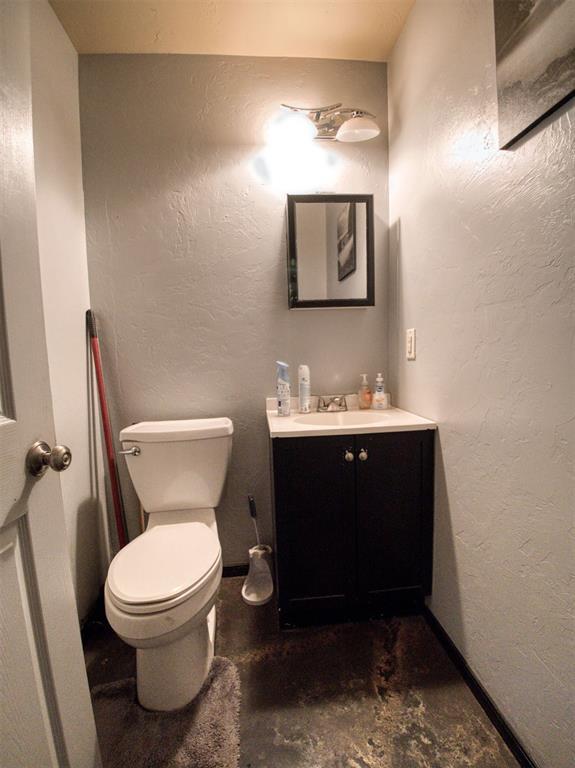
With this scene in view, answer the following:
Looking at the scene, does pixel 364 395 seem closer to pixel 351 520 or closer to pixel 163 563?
pixel 351 520

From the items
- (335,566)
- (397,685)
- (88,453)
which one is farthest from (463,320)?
(88,453)

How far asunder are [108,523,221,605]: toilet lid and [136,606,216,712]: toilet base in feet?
0.64

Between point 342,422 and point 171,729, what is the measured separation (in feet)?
→ 3.77

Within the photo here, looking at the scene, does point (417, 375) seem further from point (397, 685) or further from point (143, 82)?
point (143, 82)

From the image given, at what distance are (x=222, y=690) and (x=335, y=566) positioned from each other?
52 centimetres

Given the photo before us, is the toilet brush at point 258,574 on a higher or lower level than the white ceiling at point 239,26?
lower

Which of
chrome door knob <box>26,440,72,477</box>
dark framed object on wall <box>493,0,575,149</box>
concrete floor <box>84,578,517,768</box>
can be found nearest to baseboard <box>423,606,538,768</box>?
concrete floor <box>84,578,517,768</box>

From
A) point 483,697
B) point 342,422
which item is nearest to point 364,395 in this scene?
point 342,422

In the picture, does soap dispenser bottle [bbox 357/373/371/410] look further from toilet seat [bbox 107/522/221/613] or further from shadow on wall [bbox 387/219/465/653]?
toilet seat [bbox 107/522/221/613]

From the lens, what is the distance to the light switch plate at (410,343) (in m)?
1.35

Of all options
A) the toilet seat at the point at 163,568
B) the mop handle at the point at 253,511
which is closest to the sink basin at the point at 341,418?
the mop handle at the point at 253,511

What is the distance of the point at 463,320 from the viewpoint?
→ 3.32 feet

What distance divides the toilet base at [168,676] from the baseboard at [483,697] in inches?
33.4

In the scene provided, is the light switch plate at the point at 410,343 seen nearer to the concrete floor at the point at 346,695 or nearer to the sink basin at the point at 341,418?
the sink basin at the point at 341,418
